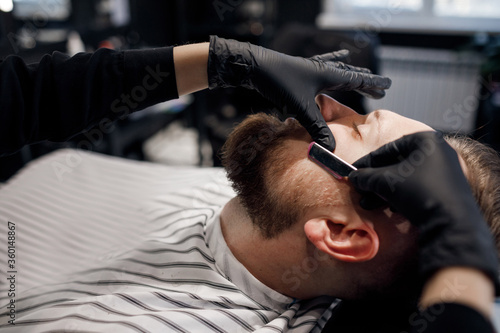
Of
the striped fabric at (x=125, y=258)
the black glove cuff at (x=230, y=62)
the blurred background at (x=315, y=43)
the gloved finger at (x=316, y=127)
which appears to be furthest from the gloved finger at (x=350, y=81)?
the blurred background at (x=315, y=43)

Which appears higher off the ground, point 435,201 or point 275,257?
point 435,201

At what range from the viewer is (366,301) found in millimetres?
943

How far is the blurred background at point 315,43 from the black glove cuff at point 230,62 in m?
1.35

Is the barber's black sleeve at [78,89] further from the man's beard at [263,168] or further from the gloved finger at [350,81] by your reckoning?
the gloved finger at [350,81]

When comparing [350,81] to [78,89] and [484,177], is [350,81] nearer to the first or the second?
[484,177]

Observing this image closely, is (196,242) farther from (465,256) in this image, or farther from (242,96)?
(242,96)

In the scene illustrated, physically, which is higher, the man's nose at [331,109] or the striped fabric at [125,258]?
the man's nose at [331,109]

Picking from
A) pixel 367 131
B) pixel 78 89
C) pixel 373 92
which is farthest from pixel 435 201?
pixel 78 89

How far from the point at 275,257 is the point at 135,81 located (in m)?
0.58

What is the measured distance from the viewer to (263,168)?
95cm

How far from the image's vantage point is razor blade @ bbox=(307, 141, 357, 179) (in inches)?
32.8

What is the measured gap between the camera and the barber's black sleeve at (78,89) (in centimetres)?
92

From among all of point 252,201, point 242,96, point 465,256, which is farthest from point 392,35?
point 465,256

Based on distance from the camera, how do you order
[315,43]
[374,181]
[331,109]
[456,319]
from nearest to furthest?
[456,319], [374,181], [331,109], [315,43]
